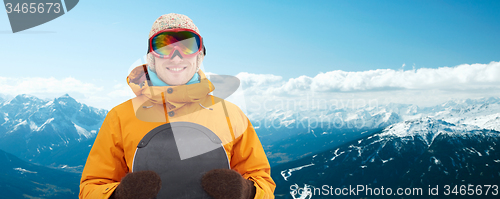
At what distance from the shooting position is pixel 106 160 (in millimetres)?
3891

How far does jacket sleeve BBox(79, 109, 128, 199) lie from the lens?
3.83m

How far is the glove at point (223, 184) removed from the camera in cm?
342

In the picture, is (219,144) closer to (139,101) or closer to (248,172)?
(248,172)

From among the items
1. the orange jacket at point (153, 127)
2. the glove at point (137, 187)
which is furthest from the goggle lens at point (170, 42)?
the glove at point (137, 187)

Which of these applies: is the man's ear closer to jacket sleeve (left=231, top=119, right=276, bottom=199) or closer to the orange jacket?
the orange jacket

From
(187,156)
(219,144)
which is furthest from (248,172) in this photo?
(187,156)

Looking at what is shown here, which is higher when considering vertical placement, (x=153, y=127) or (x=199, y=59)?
(x=199, y=59)

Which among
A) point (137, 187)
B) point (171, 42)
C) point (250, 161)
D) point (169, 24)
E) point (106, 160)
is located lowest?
point (250, 161)

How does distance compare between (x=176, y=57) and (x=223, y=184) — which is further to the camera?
(x=176, y=57)

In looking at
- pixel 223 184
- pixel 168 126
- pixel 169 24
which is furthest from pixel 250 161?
pixel 169 24

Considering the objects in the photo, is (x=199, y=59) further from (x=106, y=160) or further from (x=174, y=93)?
(x=106, y=160)

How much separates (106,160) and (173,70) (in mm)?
1649

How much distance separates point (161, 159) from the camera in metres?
3.56

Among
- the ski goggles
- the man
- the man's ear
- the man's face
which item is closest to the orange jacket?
the man
